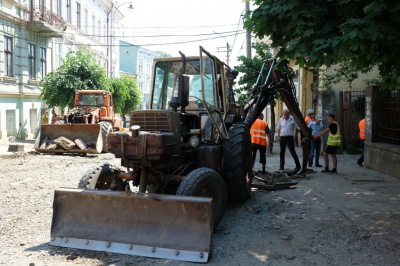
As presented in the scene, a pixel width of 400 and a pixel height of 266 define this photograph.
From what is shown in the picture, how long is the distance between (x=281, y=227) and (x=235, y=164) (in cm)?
119

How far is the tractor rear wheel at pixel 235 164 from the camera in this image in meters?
6.66

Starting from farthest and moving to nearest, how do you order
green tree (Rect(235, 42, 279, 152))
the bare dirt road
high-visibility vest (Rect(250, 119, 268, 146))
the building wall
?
the building wall → green tree (Rect(235, 42, 279, 152)) → high-visibility vest (Rect(250, 119, 268, 146)) → the bare dirt road

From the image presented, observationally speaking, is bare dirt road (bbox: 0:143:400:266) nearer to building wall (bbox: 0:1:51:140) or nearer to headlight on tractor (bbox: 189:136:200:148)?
headlight on tractor (bbox: 189:136:200:148)

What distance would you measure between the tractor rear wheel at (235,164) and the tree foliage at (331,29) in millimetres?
1538

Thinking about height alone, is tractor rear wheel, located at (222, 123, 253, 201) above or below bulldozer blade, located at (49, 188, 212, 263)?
above

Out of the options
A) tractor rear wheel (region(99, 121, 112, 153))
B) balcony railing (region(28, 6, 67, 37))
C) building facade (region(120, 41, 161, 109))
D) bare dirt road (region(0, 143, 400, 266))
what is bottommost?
bare dirt road (region(0, 143, 400, 266))

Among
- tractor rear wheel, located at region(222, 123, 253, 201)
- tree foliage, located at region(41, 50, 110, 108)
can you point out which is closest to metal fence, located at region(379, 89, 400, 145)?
tractor rear wheel, located at region(222, 123, 253, 201)

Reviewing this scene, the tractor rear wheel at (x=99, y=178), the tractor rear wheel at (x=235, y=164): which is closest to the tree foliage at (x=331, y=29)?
the tractor rear wheel at (x=235, y=164)

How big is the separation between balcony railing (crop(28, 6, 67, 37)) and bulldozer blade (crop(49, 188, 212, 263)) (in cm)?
1973

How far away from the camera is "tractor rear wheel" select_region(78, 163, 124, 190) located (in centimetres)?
581

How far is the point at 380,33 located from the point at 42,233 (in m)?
4.77

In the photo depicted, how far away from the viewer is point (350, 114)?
16047 millimetres

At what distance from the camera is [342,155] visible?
15.2 metres

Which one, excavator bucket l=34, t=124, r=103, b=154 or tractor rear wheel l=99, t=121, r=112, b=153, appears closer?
excavator bucket l=34, t=124, r=103, b=154
